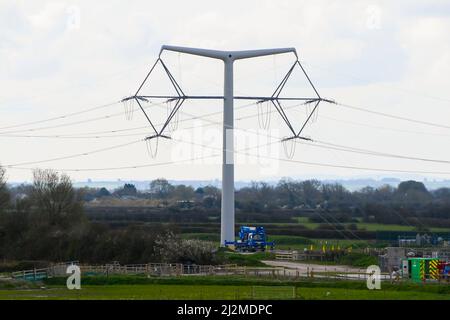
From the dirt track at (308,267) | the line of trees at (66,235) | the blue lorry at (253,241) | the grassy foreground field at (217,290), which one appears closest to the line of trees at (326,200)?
the blue lorry at (253,241)

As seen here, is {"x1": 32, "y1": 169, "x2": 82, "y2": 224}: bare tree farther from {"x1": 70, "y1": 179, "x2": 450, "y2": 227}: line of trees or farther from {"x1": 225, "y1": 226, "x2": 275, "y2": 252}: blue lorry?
{"x1": 70, "y1": 179, "x2": 450, "y2": 227}: line of trees

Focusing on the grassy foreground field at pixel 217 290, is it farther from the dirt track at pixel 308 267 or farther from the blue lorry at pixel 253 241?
the blue lorry at pixel 253 241

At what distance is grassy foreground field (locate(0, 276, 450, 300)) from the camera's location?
53.8 metres

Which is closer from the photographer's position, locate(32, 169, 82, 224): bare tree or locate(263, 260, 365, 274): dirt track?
locate(263, 260, 365, 274): dirt track

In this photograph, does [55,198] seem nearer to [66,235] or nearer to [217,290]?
[66,235]

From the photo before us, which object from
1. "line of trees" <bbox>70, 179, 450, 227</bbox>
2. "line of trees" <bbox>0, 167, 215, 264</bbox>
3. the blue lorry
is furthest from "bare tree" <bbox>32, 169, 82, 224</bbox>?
"line of trees" <bbox>70, 179, 450, 227</bbox>

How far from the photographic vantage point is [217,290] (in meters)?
58.8

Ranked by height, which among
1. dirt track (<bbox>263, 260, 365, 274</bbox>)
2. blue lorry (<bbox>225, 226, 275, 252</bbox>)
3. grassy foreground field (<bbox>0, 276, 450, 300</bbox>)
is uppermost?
blue lorry (<bbox>225, 226, 275, 252</bbox>)

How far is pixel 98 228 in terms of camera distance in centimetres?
9775

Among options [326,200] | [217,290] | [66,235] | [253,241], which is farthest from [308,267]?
[326,200]

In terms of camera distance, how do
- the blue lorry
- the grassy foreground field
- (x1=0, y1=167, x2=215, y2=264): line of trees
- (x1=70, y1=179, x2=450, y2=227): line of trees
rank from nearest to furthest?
the grassy foreground field < (x1=0, y1=167, x2=215, y2=264): line of trees < the blue lorry < (x1=70, y1=179, x2=450, y2=227): line of trees

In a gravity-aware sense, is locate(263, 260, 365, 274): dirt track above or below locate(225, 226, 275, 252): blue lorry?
below
